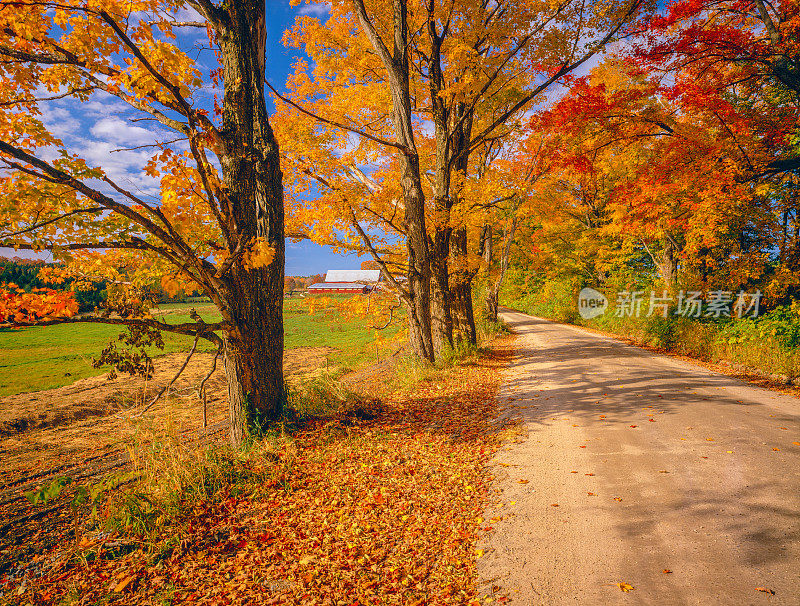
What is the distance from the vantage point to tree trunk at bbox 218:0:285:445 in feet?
15.5

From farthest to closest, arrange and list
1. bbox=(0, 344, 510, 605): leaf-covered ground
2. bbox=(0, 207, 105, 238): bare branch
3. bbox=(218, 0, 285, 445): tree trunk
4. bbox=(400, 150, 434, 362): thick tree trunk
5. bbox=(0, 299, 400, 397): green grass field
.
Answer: bbox=(0, 299, 400, 397): green grass field
bbox=(400, 150, 434, 362): thick tree trunk
bbox=(218, 0, 285, 445): tree trunk
bbox=(0, 207, 105, 238): bare branch
bbox=(0, 344, 510, 605): leaf-covered ground

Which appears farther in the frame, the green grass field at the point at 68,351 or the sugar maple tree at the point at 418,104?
the green grass field at the point at 68,351

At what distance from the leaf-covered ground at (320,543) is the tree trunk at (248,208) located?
0.91 m

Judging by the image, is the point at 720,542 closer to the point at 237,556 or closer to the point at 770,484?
the point at 770,484

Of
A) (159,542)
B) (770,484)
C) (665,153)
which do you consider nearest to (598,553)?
(770,484)

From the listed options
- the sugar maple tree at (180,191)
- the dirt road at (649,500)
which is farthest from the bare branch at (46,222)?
the dirt road at (649,500)

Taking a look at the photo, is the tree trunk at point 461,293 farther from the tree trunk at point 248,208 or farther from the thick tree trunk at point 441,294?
the tree trunk at point 248,208

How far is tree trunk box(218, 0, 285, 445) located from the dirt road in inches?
133

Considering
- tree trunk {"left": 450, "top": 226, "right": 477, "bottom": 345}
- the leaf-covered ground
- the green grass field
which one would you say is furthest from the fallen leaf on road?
tree trunk {"left": 450, "top": 226, "right": 477, "bottom": 345}

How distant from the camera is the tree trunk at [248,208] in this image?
15.5ft

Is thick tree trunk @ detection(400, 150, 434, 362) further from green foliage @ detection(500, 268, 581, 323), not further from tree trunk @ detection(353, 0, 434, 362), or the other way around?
green foliage @ detection(500, 268, 581, 323)

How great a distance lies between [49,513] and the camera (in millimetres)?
4570

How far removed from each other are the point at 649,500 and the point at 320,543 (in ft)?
10.6

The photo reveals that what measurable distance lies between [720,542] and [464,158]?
10.8 meters
